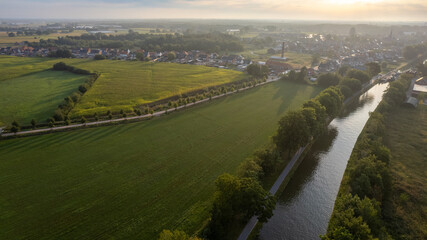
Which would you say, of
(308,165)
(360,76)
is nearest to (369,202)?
(308,165)

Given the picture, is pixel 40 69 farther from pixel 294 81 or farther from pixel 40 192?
pixel 294 81

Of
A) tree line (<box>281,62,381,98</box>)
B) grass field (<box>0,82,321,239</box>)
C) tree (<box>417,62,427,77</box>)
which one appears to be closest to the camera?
grass field (<box>0,82,321,239</box>)

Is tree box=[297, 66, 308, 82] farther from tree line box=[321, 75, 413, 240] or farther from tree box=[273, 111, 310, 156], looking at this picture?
tree box=[273, 111, 310, 156]

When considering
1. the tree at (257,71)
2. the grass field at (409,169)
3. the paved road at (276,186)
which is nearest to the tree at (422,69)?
the grass field at (409,169)

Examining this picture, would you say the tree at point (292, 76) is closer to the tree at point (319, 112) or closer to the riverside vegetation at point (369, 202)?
the tree at point (319, 112)

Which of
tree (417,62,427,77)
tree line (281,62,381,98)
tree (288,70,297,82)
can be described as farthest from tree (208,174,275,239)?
tree (417,62,427,77)

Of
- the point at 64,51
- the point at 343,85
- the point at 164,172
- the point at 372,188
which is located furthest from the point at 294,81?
→ the point at 64,51
